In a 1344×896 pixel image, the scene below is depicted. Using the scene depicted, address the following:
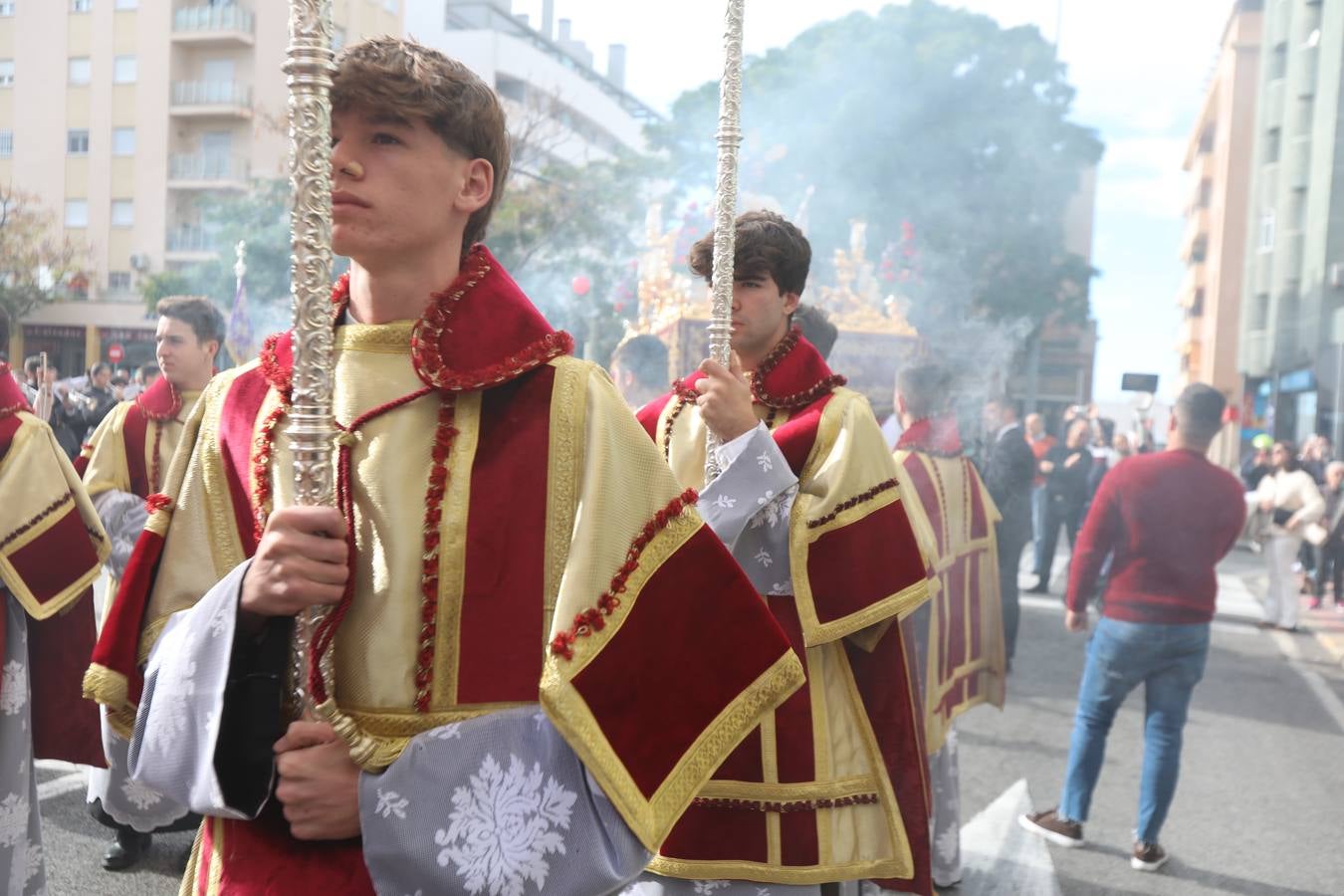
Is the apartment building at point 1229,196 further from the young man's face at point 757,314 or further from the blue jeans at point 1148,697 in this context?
the young man's face at point 757,314

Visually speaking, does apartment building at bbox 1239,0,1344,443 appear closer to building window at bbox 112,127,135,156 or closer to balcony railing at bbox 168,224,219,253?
balcony railing at bbox 168,224,219,253

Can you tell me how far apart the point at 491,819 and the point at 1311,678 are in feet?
29.9

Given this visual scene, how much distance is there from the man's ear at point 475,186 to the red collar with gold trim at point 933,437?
4.09 meters

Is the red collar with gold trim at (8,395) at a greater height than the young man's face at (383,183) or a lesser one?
lesser

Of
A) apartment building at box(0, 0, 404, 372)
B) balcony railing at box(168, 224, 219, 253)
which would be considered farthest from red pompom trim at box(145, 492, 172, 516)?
balcony railing at box(168, 224, 219, 253)

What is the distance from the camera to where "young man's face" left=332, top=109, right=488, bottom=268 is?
160 centimetres

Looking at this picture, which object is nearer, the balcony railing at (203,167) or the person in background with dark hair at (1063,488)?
the person in background with dark hair at (1063,488)

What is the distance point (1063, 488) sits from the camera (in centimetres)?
1262

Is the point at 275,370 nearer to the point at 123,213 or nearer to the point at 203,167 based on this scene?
the point at 123,213

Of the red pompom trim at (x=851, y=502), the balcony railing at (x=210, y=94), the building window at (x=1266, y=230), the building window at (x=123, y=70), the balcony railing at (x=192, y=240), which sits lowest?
the red pompom trim at (x=851, y=502)

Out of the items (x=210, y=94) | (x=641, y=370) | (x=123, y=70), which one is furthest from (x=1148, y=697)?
(x=210, y=94)

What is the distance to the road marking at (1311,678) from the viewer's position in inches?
314

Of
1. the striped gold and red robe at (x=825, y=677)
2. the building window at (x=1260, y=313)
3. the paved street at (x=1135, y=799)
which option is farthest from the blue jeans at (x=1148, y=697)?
the building window at (x=1260, y=313)

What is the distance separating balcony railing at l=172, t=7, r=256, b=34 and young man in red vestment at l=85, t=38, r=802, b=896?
11.3m
